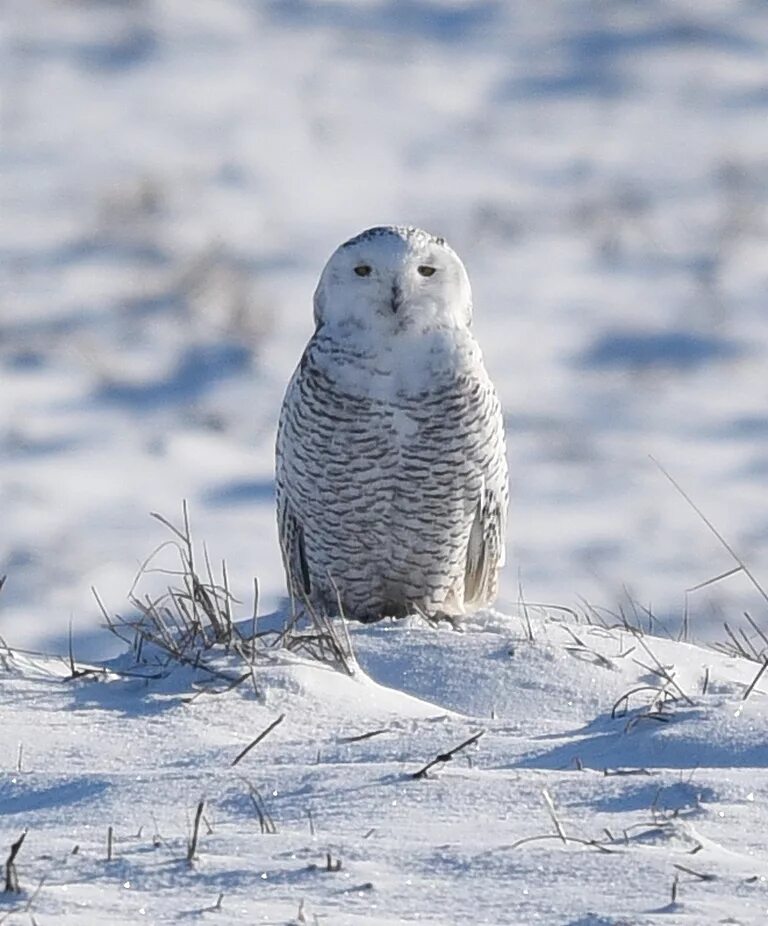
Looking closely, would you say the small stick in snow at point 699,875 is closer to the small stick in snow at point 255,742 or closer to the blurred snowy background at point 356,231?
the small stick in snow at point 255,742

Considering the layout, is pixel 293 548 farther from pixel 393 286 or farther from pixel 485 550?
pixel 393 286

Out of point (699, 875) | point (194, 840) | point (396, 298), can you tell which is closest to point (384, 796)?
point (194, 840)

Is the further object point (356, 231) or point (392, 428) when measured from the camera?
point (356, 231)

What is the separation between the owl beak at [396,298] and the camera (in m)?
5.95

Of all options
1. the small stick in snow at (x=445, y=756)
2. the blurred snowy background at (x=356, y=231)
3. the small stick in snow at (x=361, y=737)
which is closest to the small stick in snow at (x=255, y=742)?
the small stick in snow at (x=361, y=737)

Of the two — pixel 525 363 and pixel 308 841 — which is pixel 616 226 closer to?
pixel 525 363

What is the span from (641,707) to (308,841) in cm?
122

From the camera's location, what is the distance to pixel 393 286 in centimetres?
597

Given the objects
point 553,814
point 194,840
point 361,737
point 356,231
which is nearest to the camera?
point 194,840

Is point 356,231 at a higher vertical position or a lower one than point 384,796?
lower

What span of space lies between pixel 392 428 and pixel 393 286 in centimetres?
39

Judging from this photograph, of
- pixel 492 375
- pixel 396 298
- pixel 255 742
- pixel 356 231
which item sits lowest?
pixel 492 375

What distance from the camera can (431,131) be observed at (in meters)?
18.3

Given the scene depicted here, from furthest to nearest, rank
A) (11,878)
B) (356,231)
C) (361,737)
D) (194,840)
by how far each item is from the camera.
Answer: (356,231)
(361,737)
(194,840)
(11,878)
